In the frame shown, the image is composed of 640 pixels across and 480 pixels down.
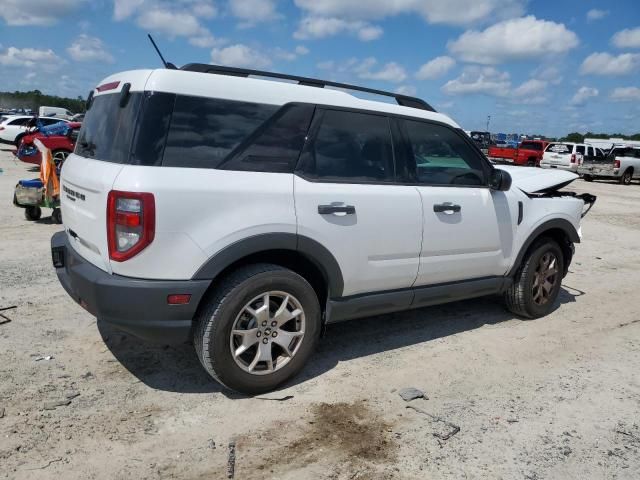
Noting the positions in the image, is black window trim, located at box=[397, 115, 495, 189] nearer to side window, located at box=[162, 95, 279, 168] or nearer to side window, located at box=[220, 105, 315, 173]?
side window, located at box=[220, 105, 315, 173]

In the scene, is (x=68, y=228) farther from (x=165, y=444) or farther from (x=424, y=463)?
(x=424, y=463)

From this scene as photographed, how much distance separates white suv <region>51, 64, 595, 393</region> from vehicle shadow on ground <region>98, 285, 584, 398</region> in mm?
440

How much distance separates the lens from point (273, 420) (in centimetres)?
327

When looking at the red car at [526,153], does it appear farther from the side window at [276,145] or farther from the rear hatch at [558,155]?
the side window at [276,145]

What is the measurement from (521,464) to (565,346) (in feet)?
6.80

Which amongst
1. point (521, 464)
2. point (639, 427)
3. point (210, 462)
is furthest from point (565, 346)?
point (210, 462)

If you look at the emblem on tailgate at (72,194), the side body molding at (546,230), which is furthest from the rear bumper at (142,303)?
the side body molding at (546,230)

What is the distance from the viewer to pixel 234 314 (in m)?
3.26

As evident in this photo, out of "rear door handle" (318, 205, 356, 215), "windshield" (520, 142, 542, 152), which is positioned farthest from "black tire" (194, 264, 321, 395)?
"windshield" (520, 142, 542, 152)

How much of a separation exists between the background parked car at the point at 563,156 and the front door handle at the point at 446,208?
78.8 ft

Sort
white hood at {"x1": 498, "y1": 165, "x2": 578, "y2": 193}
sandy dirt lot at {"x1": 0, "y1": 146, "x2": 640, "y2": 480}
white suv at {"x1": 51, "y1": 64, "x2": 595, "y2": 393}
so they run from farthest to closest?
1. white hood at {"x1": 498, "y1": 165, "x2": 578, "y2": 193}
2. white suv at {"x1": 51, "y1": 64, "x2": 595, "y2": 393}
3. sandy dirt lot at {"x1": 0, "y1": 146, "x2": 640, "y2": 480}

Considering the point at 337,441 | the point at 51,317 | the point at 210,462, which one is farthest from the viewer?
the point at 51,317

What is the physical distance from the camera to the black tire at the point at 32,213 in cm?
869

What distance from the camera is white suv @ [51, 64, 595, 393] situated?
3037 millimetres
